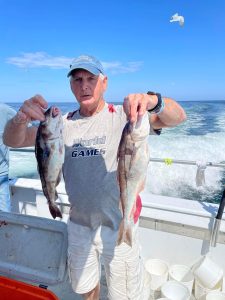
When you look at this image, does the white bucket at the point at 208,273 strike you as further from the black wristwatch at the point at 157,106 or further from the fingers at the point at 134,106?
the fingers at the point at 134,106

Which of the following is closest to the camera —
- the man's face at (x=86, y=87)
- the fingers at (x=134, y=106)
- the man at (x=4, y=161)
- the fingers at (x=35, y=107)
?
the fingers at (x=134, y=106)

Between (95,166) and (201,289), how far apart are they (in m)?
1.90

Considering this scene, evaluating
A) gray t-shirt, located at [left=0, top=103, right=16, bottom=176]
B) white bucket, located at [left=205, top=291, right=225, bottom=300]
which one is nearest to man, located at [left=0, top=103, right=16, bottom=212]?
gray t-shirt, located at [left=0, top=103, right=16, bottom=176]

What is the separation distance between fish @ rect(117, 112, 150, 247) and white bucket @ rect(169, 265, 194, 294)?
5.26ft

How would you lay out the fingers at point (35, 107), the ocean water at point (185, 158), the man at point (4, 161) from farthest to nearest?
1. the ocean water at point (185, 158)
2. the man at point (4, 161)
3. the fingers at point (35, 107)

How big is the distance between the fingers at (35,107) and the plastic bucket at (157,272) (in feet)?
7.19

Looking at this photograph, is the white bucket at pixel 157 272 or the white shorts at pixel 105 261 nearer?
the white shorts at pixel 105 261

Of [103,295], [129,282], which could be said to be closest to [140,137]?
[129,282]

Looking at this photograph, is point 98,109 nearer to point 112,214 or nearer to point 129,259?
point 112,214

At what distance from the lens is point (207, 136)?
489 inches

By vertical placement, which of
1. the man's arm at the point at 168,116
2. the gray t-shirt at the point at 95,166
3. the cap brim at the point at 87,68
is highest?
the cap brim at the point at 87,68

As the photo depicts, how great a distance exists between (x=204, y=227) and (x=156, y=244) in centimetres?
62

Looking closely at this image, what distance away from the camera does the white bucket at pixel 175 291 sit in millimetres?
2977

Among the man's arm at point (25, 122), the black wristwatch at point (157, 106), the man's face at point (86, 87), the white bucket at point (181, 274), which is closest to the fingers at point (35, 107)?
the man's arm at point (25, 122)
